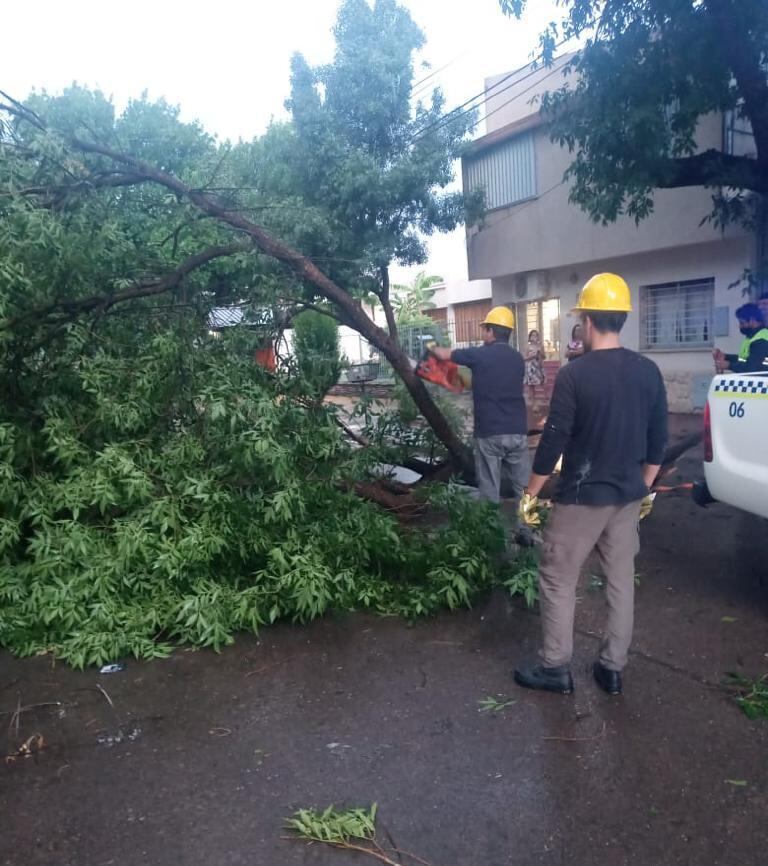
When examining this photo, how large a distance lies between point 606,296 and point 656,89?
5.18 metres

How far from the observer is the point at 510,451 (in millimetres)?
5723

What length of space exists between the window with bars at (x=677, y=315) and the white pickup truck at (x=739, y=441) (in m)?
8.09

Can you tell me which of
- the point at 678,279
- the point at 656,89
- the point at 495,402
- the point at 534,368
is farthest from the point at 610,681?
the point at 534,368

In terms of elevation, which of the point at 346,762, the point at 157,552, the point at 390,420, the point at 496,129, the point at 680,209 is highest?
the point at 496,129

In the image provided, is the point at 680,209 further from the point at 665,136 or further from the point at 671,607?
the point at 671,607

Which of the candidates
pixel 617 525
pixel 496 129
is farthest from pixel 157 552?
pixel 496 129

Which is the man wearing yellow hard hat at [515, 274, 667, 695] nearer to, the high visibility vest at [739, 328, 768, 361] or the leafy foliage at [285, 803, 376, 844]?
the leafy foliage at [285, 803, 376, 844]

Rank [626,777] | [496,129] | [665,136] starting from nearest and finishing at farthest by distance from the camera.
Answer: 1. [626,777]
2. [665,136]
3. [496,129]

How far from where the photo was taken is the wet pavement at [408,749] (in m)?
2.73

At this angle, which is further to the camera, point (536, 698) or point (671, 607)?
point (671, 607)

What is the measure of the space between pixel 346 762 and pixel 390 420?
3.68 metres

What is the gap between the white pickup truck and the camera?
13.6 ft

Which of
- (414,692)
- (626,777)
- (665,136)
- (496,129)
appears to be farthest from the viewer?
(496,129)

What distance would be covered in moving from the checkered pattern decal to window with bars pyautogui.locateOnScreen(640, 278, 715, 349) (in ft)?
26.8
